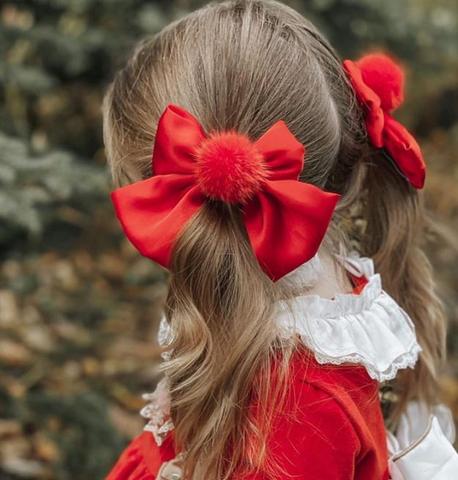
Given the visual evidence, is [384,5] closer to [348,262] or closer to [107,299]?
[107,299]

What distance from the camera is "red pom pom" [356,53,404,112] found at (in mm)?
1316

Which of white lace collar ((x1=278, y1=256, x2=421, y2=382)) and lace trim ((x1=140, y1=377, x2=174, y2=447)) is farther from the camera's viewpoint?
lace trim ((x1=140, y1=377, x2=174, y2=447))

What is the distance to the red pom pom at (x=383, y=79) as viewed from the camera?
4.32 ft

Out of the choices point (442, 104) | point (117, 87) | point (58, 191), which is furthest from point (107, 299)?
point (442, 104)

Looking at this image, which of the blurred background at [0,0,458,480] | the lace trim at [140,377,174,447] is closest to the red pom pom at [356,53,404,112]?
the lace trim at [140,377,174,447]

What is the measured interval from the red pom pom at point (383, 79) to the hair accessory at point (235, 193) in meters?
0.33

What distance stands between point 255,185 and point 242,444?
363 mm

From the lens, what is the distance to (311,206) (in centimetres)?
105

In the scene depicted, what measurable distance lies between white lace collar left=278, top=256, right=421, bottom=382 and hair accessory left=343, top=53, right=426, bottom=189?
19 cm

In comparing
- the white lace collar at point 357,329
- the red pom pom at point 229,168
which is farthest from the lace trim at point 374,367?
the red pom pom at point 229,168

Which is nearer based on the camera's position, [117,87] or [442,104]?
[117,87]

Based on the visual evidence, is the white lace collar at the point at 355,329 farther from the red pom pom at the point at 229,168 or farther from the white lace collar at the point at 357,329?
the red pom pom at the point at 229,168

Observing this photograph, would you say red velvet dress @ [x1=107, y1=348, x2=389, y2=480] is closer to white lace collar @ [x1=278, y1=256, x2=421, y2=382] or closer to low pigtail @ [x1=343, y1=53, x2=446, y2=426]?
white lace collar @ [x1=278, y1=256, x2=421, y2=382]

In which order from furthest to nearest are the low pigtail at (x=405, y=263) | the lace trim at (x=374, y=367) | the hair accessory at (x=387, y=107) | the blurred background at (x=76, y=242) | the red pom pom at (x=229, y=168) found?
the blurred background at (x=76, y=242), the low pigtail at (x=405, y=263), the hair accessory at (x=387, y=107), the lace trim at (x=374, y=367), the red pom pom at (x=229, y=168)
